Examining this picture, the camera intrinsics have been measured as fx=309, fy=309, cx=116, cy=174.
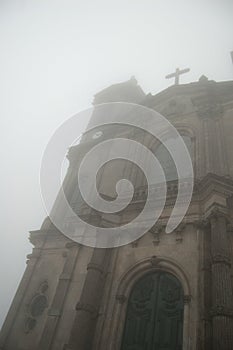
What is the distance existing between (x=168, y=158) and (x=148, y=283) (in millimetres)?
6205

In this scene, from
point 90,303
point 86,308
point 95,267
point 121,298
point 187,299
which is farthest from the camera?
point 95,267

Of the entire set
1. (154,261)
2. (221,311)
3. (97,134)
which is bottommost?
(221,311)

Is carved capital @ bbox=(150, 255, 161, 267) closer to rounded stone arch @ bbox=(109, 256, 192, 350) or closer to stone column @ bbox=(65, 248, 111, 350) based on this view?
rounded stone arch @ bbox=(109, 256, 192, 350)

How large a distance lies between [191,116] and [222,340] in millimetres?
10598

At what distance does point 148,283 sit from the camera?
31.6 ft

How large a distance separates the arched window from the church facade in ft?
0.21

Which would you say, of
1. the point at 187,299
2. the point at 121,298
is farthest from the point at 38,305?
the point at 187,299

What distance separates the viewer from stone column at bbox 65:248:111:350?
848 centimetres

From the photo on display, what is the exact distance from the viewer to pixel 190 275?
881cm

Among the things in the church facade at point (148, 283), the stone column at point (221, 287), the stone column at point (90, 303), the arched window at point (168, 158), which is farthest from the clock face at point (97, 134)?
the stone column at point (221, 287)

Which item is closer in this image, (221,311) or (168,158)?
(221,311)

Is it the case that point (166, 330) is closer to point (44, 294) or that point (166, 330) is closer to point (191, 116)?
point (44, 294)

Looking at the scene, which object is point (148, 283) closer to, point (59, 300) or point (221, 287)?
point (221, 287)

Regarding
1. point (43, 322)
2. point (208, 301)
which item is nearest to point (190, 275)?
point (208, 301)
